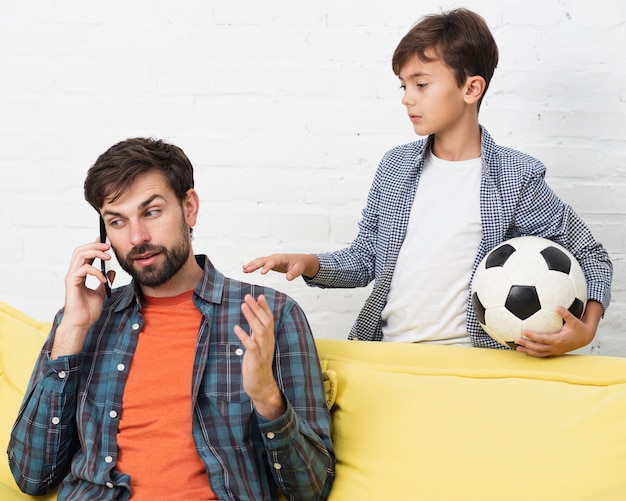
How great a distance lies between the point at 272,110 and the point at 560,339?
1.26 meters

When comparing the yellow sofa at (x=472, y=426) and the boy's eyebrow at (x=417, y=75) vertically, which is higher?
the boy's eyebrow at (x=417, y=75)

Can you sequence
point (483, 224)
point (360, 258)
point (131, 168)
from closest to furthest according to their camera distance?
1. point (131, 168)
2. point (483, 224)
3. point (360, 258)

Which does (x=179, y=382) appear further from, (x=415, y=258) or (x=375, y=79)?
(x=375, y=79)

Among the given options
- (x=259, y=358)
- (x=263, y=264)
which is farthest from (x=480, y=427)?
(x=263, y=264)

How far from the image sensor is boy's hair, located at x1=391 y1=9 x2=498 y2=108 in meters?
2.18

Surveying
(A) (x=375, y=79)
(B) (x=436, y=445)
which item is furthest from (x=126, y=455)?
(A) (x=375, y=79)

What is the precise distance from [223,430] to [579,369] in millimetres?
773

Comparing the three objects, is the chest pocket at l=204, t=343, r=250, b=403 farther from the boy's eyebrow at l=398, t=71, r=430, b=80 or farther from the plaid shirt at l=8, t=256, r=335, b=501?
the boy's eyebrow at l=398, t=71, r=430, b=80

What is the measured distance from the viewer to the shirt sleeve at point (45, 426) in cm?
181

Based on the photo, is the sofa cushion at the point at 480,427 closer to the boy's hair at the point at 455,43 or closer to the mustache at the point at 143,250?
the mustache at the point at 143,250

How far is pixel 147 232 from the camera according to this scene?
1.88m

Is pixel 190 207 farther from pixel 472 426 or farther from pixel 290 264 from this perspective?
pixel 472 426

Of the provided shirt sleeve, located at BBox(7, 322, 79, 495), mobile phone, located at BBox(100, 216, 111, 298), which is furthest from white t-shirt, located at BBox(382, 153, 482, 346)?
shirt sleeve, located at BBox(7, 322, 79, 495)

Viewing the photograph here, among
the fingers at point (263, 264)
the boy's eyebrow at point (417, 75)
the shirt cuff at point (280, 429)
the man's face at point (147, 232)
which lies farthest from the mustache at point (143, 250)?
the boy's eyebrow at point (417, 75)
